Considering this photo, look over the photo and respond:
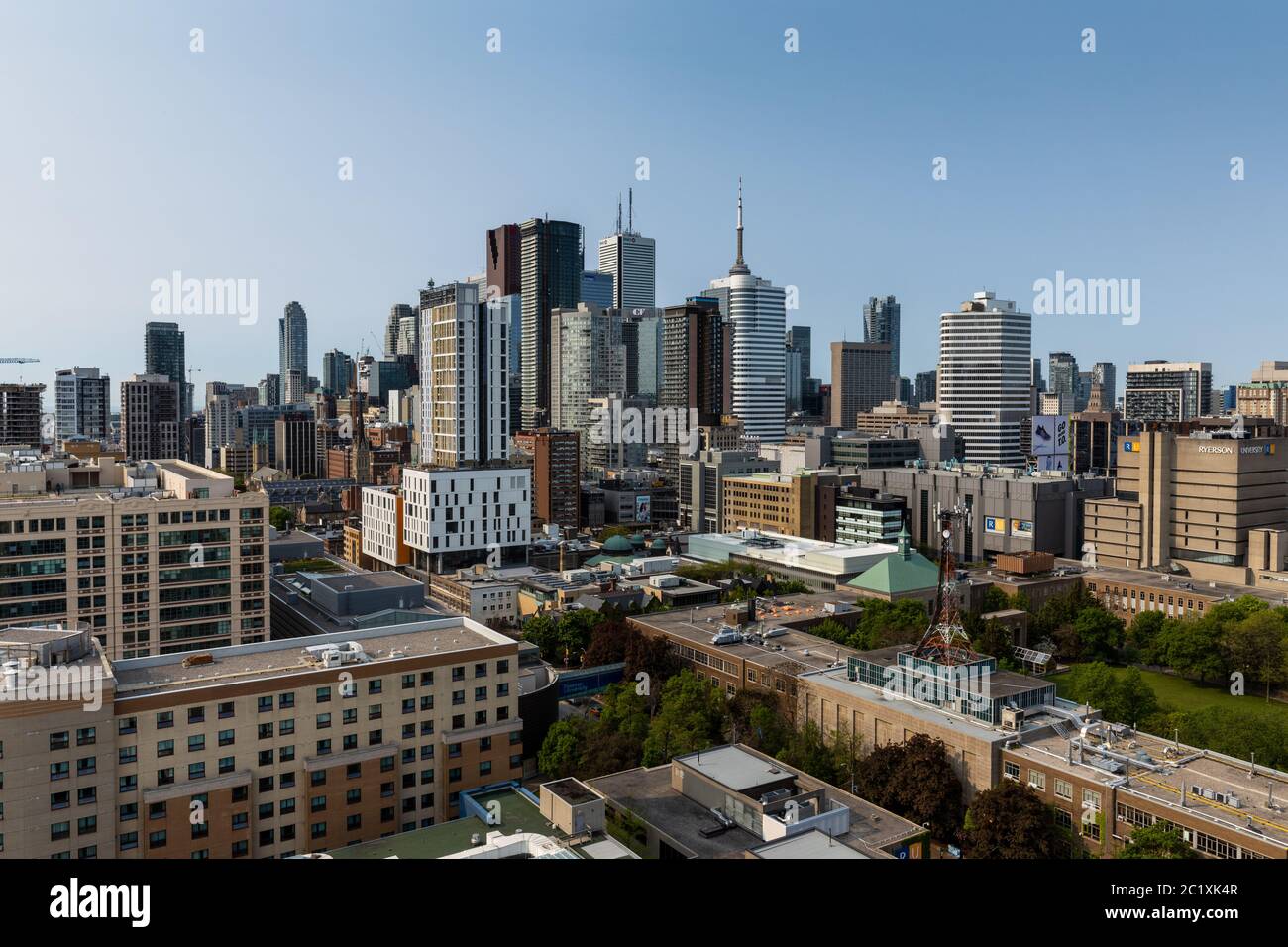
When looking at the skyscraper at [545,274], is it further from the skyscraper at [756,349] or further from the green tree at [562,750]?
the green tree at [562,750]

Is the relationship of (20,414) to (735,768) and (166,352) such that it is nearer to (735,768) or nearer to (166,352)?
(166,352)

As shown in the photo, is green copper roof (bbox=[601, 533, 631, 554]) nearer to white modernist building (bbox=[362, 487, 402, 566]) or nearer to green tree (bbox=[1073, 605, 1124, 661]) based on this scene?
white modernist building (bbox=[362, 487, 402, 566])

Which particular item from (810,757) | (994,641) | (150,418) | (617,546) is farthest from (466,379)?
(150,418)

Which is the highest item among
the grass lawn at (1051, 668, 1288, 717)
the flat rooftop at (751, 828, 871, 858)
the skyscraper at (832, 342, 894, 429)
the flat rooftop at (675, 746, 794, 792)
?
the skyscraper at (832, 342, 894, 429)

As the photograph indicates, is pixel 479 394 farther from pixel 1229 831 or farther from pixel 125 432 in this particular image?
pixel 125 432

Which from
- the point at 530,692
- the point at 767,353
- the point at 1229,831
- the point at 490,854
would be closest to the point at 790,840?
the point at 490,854

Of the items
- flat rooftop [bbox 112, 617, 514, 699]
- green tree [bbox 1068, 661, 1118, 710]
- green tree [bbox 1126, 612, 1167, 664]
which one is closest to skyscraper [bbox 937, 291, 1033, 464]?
green tree [bbox 1126, 612, 1167, 664]
